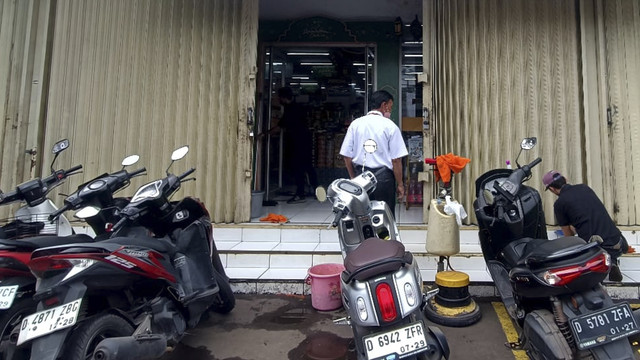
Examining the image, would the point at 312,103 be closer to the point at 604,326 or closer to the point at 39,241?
the point at 39,241

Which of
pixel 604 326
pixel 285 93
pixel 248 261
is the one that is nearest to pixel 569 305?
pixel 604 326

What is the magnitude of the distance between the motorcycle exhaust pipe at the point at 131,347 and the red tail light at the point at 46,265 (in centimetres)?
46

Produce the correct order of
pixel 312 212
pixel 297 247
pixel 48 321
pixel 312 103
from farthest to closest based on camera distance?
pixel 312 103
pixel 312 212
pixel 297 247
pixel 48 321

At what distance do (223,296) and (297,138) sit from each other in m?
4.55

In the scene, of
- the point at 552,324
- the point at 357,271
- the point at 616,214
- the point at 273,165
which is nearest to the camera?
the point at 357,271

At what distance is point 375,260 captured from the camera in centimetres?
185

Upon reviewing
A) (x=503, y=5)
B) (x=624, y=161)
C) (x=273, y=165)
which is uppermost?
(x=503, y=5)

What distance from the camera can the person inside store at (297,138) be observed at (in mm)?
7254

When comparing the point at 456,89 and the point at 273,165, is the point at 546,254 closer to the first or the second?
the point at 456,89

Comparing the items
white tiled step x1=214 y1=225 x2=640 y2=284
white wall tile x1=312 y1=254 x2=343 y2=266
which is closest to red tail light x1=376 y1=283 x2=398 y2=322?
white tiled step x1=214 y1=225 x2=640 y2=284

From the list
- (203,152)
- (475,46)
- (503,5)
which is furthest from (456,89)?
(203,152)

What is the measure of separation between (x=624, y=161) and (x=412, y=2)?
168 inches

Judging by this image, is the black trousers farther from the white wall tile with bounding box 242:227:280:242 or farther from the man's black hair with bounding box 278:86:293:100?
the man's black hair with bounding box 278:86:293:100

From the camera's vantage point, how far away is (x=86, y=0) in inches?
209
